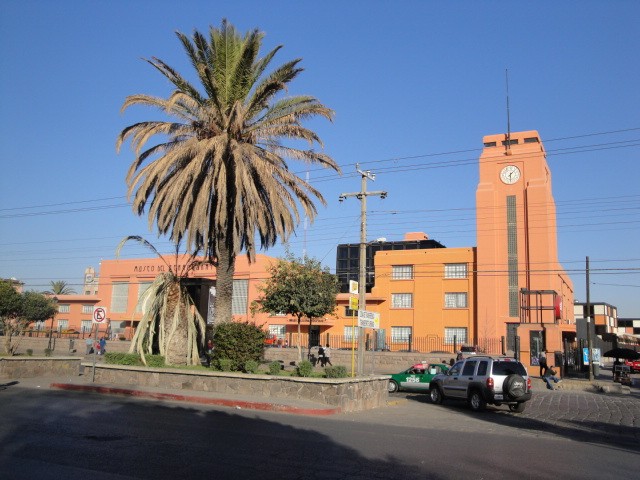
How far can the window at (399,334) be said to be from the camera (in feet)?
159

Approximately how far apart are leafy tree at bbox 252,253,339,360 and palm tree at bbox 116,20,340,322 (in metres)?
12.5

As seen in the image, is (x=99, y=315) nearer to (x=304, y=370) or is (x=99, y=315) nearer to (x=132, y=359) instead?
(x=132, y=359)

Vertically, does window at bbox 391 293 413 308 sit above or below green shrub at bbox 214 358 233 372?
above

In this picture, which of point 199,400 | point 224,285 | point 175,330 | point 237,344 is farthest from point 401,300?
point 199,400

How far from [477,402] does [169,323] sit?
39.7ft

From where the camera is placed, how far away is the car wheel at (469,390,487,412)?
18.7 meters

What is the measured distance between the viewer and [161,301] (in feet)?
75.4

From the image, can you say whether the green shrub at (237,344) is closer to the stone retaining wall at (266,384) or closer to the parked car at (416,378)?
the stone retaining wall at (266,384)

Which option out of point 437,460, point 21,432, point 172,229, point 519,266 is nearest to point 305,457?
point 437,460

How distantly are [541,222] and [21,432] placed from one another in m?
42.7

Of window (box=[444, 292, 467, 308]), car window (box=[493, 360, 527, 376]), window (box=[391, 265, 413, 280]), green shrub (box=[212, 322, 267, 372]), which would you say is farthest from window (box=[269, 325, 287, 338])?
car window (box=[493, 360, 527, 376])

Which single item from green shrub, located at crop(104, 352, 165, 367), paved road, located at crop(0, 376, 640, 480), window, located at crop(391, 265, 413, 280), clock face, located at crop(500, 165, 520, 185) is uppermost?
clock face, located at crop(500, 165, 520, 185)

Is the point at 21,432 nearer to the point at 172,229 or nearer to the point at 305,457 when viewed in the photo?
the point at 305,457

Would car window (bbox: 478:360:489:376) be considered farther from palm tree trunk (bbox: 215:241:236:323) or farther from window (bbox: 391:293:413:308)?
window (bbox: 391:293:413:308)
